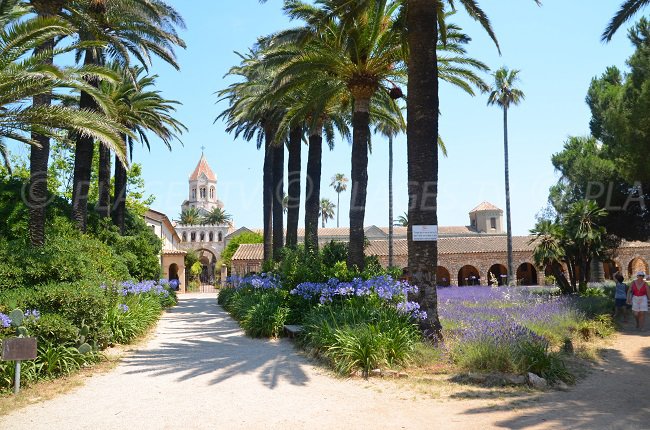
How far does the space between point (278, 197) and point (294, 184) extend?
101 inches

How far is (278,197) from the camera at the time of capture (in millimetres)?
22531

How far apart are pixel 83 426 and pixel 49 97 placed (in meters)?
10.6

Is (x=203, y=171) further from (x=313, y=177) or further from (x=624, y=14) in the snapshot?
(x=624, y=14)

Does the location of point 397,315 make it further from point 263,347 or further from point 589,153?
point 589,153

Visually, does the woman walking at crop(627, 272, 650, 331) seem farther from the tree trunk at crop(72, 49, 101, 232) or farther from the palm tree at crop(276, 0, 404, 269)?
the tree trunk at crop(72, 49, 101, 232)

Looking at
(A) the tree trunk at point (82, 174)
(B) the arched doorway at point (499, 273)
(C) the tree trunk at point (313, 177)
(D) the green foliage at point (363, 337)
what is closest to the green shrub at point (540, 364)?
(D) the green foliage at point (363, 337)

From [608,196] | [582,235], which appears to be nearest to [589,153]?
[608,196]

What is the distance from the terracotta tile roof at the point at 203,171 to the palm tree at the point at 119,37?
265 ft

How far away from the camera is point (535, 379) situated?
6.91 meters

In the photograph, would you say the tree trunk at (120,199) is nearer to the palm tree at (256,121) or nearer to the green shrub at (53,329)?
the palm tree at (256,121)

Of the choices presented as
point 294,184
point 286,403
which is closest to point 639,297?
point 286,403

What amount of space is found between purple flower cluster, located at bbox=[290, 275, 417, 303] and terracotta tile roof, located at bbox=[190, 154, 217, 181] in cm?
8873

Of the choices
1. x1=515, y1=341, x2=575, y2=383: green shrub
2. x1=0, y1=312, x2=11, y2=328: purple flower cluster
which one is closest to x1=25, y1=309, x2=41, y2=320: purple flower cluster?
x1=0, y1=312, x2=11, y2=328: purple flower cluster

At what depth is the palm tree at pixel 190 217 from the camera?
8794 centimetres
